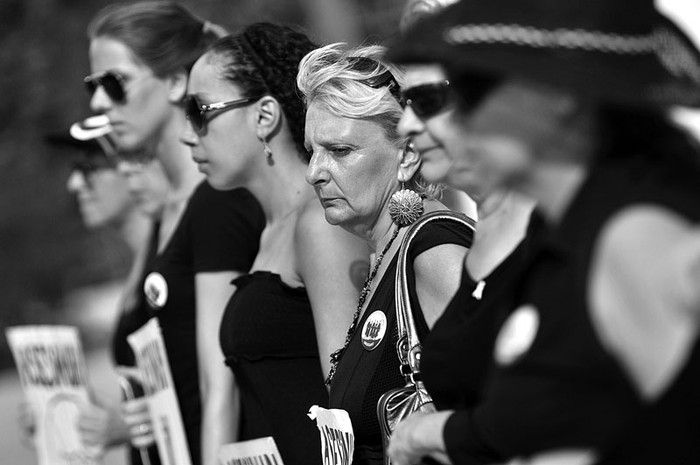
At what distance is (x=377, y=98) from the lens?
3318 millimetres

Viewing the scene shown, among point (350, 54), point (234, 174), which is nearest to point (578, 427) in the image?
point (350, 54)

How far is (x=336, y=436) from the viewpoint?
10.1ft

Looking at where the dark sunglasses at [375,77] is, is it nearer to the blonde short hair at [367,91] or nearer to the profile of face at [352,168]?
the blonde short hair at [367,91]

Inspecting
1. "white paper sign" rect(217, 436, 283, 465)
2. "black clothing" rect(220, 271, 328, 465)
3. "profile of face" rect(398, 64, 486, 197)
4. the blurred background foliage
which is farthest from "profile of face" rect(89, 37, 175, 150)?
the blurred background foliage

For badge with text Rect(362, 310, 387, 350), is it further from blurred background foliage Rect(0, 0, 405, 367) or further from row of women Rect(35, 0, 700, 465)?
blurred background foliage Rect(0, 0, 405, 367)

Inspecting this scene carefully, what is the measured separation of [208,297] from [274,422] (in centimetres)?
63

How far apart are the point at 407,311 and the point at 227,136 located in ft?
4.05

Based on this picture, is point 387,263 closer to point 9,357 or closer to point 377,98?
point 377,98

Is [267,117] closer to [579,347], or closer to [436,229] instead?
[436,229]

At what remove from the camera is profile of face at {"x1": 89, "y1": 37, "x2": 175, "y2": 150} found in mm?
4773

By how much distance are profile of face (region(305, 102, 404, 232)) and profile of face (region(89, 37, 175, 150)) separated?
5.15ft

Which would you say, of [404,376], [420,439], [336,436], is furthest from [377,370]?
[420,439]

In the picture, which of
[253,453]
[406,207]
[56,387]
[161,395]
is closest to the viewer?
[406,207]

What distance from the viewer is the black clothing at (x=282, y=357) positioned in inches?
144
